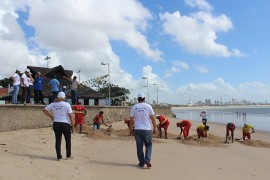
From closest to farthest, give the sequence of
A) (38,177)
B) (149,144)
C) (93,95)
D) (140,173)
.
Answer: (38,177), (140,173), (149,144), (93,95)

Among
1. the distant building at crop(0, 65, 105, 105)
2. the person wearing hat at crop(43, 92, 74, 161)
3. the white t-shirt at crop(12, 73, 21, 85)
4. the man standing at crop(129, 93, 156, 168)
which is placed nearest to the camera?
the man standing at crop(129, 93, 156, 168)

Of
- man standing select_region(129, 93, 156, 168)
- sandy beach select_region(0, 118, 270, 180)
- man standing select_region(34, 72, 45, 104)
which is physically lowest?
sandy beach select_region(0, 118, 270, 180)

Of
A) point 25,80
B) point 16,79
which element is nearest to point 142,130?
point 16,79

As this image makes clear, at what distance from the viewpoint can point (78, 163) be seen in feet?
25.7

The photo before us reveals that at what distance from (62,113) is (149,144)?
2120 mm

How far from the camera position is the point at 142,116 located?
7.80 metres

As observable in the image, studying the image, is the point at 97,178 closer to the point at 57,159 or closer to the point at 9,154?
the point at 57,159

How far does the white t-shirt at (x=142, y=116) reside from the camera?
25.5 ft

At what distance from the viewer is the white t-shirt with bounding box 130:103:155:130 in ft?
25.5

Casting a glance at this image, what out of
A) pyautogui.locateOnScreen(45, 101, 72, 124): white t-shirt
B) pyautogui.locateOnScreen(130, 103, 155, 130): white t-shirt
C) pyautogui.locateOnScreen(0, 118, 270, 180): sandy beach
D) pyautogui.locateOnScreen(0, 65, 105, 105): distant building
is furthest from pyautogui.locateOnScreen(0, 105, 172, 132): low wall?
pyautogui.locateOnScreen(0, 65, 105, 105): distant building

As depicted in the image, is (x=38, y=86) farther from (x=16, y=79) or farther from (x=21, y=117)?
(x=21, y=117)

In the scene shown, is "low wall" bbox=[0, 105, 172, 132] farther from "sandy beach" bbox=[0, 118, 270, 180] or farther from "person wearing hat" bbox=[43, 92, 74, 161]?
"person wearing hat" bbox=[43, 92, 74, 161]

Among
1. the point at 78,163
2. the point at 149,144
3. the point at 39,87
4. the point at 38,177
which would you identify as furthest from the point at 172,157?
the point at 39,87

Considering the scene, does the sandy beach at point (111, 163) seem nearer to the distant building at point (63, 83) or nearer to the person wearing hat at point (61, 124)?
the person wearing hat at point (61, 124)
